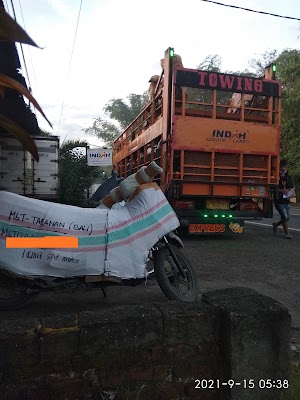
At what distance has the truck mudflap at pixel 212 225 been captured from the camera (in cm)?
748

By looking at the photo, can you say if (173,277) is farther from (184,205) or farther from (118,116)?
(118,116)

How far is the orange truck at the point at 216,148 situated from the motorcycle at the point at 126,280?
3.71 meters

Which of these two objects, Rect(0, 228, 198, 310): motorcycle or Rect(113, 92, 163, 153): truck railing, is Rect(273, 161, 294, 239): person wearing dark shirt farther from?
Rect(0, 228, 198, 310): motorcycle

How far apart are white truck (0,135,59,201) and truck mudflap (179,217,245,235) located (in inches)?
190

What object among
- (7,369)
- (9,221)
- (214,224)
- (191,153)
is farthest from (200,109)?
(7,369)

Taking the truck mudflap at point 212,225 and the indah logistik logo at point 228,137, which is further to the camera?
the truck mudflap at point 212,225

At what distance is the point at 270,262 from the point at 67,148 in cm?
931

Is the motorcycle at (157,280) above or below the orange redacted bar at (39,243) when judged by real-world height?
below

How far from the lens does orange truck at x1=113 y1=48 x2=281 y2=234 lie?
7191mm

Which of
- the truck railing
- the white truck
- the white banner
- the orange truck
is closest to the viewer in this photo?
the orange truck

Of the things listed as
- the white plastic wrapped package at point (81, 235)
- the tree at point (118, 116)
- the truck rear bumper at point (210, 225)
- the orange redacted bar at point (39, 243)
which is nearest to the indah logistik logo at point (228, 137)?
the truck rear bumper at point (210, 225)
